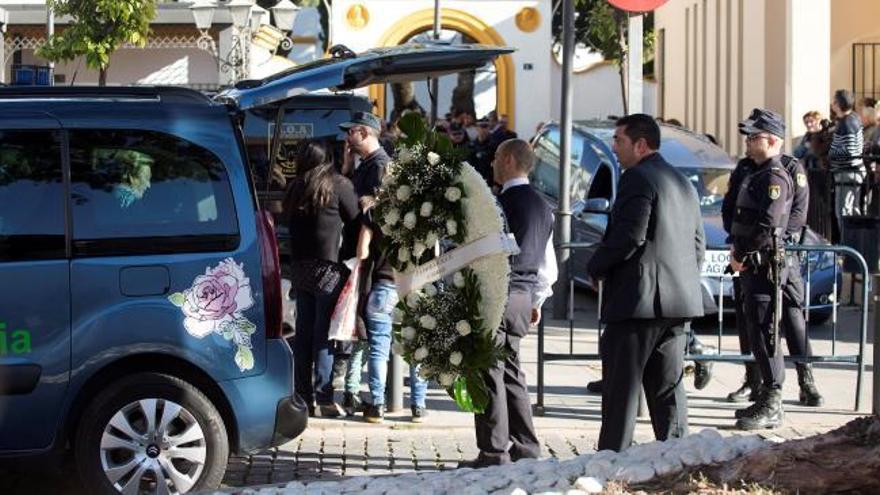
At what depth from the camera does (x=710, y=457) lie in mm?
5820

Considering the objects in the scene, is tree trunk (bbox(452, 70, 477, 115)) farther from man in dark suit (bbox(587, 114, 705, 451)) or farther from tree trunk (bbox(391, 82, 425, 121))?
man in dark suit (bbox(587, 114, 705, 451))

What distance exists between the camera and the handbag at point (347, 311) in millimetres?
9039

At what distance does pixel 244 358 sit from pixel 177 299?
0.42 meters

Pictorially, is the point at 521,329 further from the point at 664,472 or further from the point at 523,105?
the point at 523,105

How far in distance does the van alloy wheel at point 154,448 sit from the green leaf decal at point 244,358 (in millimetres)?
330

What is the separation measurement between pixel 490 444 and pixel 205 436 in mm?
1440

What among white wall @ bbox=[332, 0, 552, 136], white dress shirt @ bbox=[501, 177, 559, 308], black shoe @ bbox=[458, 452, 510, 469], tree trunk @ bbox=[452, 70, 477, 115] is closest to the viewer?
black shoe @ bbox=[458, 452, 510, 469]

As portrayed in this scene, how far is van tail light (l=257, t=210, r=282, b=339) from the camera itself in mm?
7012

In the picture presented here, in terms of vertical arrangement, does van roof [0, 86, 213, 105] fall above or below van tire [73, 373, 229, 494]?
above

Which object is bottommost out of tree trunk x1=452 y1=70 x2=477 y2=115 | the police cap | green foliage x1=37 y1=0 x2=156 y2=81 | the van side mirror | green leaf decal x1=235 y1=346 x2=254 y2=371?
green leaf decal x1=235 y1=346 x2=254 y2=371

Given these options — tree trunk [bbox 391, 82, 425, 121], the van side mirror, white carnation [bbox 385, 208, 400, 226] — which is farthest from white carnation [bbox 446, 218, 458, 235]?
tree trunk [bbox 391, 82, 425, 121]

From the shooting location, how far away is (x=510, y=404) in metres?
7.78

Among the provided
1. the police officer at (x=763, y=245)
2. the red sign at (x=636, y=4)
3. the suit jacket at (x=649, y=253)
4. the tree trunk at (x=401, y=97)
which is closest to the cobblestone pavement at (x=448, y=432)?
the police officer at (x=763, y=245)

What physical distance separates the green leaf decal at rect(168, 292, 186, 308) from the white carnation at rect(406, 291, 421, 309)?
1.04 m
